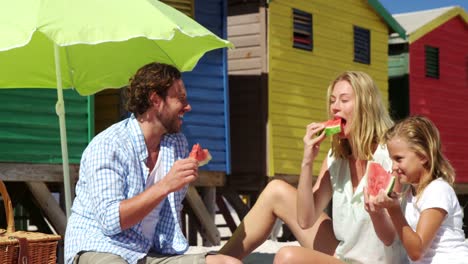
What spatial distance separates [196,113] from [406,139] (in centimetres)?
1023

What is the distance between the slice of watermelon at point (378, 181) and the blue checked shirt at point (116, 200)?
103 centimetres

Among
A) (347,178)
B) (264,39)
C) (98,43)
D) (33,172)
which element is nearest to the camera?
(347,178)

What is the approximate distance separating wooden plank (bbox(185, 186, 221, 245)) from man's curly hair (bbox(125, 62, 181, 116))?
9580 millimetres

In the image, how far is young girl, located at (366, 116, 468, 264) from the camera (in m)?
4.49

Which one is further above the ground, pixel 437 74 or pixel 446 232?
pixel 437 74

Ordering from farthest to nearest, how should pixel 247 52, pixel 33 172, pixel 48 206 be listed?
pixel 247 52 → pixel 48 206 → pixel 33 172

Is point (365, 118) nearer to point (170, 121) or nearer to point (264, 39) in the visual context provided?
point (170, 121)

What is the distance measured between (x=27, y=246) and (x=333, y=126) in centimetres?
175

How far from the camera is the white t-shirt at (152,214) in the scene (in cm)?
473

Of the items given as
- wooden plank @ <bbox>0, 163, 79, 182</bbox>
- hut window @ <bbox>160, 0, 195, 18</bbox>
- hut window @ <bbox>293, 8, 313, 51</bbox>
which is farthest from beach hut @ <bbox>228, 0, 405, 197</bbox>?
wooden plank @ <bbox>0, 163, 79, 182</bbox>

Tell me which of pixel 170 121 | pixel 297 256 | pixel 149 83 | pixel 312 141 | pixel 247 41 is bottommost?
pixel 297 256

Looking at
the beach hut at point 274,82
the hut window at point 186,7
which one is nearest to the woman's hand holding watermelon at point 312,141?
the hut window at point 186,7

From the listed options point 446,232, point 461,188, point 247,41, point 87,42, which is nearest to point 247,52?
point 247,41

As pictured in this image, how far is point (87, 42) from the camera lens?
542 centimetres
